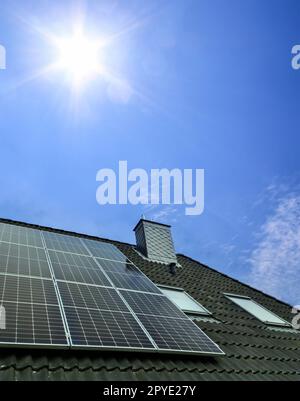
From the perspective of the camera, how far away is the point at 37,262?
725 centimetres

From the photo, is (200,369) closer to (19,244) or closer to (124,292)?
(124,292)

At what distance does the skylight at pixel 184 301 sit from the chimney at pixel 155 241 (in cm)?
319

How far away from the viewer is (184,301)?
9023 millimetres

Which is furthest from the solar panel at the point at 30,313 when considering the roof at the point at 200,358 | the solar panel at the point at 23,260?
the solar panel at the point at 23,260

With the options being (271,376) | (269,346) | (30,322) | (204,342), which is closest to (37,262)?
(30,322)

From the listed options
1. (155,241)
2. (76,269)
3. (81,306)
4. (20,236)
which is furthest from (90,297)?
(155,241)

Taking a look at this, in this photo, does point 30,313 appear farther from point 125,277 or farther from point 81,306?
point 125,277

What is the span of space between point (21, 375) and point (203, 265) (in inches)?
452

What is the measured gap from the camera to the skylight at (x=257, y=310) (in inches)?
391

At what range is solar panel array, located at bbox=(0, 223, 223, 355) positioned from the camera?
15.6ft

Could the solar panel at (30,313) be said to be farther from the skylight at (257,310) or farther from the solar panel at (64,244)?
the skylight at (257,310)

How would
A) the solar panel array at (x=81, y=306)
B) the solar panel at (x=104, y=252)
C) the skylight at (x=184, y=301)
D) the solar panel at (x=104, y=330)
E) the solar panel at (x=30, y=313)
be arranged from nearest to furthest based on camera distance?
the solar panel at (x=30, y=313) < the solar panel array at (x=81, y=306) < the solar panel at (x=104, y=330) < the skylight at (x=184, y=301) < the solar panel at (x=104, y=252)

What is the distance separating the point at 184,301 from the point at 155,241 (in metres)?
5.40

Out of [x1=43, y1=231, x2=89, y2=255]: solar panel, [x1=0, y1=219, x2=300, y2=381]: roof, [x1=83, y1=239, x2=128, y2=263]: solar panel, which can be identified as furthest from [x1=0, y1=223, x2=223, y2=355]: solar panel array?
[x1=83, y1=239, x2=128, y2=263]: solar panel
